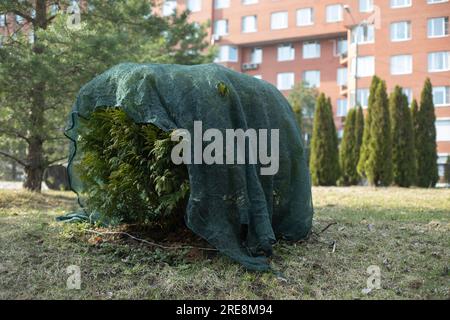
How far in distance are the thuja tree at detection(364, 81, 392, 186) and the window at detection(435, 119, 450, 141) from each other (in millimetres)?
13684

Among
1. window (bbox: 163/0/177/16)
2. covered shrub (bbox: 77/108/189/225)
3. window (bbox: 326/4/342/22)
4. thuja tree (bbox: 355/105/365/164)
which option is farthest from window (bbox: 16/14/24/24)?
window (bbox: 326/4/342/22)

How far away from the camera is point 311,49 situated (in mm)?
32844

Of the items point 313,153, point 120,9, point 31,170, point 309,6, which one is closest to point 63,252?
point 31,170

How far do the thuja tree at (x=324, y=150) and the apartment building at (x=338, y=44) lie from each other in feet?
33.9

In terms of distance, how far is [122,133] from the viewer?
4328 mm

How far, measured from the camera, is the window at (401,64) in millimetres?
25859

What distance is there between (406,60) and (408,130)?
14.5 metres

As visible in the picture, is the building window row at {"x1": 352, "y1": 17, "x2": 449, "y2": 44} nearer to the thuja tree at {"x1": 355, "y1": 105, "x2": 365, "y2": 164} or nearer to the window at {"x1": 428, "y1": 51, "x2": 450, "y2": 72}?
the window at {"x1": 428, "y1": 51, "x2": 450, "y2": 72}

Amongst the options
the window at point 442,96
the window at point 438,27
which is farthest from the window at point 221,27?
the window at point 442,96

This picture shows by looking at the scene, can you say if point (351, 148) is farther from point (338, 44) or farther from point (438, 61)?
point (338, 44)

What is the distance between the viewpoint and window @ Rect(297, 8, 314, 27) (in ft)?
103

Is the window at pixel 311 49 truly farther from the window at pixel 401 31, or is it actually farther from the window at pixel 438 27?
the window at pixel 438 27

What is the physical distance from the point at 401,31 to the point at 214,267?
2487 cm

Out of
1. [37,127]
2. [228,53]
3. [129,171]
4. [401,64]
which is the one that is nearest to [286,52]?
[228,53]
